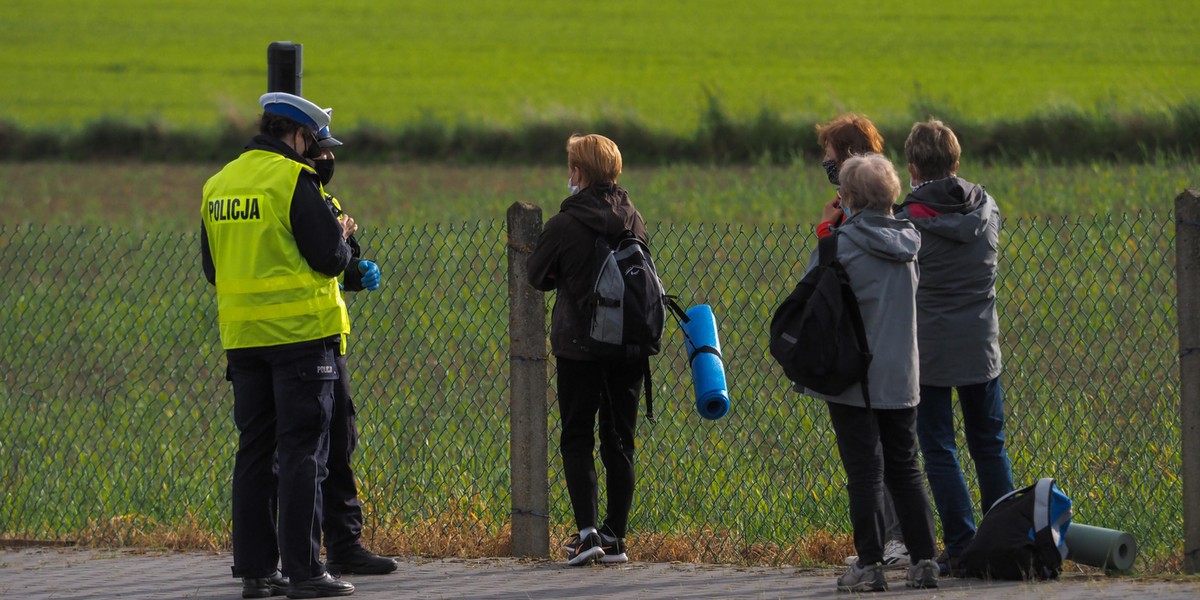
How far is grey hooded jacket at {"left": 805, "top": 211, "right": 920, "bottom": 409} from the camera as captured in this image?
498 centimetres

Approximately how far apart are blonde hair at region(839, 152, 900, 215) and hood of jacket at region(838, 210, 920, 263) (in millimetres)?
36

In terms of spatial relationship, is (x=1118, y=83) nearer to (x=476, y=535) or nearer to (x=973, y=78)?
(x=973, y=78)

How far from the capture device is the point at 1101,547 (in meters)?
5.15

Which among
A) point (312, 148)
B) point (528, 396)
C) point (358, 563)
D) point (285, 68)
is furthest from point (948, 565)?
point (285, 68)

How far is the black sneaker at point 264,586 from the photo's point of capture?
17.6 feet

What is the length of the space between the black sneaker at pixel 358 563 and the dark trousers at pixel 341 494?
0.02m

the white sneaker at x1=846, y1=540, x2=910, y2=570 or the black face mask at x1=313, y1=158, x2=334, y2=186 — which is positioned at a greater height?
the black face mask at x1=313, y1=158, x2=334, y2=186

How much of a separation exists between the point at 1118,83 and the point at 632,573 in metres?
29.0

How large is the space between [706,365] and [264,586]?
6.08ft

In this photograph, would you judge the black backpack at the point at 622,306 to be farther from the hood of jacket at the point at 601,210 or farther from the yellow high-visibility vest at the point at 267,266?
the yellow high-visibility vest at the point at 267,266

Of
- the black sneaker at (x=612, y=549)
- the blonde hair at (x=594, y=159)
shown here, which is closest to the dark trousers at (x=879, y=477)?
the black sneaker at (x=612, y=549)

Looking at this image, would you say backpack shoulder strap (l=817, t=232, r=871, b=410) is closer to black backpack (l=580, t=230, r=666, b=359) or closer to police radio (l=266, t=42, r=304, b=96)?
black backpack (l=580, t=230, r=666, b=359)

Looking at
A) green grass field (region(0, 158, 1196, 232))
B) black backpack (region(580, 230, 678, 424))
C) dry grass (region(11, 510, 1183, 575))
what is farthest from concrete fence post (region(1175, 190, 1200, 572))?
green grass field (region(0, 158, 1196, 232))

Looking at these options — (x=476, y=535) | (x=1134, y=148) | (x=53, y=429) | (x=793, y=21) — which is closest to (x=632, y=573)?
(x=476, y=535)
